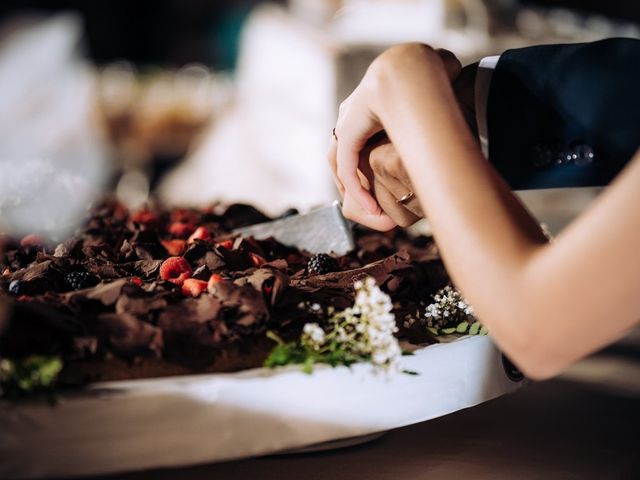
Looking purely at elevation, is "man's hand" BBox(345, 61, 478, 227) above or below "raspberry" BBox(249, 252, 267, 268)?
above

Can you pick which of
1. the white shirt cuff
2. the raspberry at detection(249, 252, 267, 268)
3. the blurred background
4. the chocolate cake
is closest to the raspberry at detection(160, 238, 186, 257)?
the chocolate cake

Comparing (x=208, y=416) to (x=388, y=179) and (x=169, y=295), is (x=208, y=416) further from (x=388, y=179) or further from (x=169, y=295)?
(x=388, y=179)

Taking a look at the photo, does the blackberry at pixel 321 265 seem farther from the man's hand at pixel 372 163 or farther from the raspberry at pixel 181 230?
the raspberry at pixel 181 230

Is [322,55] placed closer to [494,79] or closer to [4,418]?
[494,79]

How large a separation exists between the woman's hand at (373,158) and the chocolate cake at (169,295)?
0.10 m

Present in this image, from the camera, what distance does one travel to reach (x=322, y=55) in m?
→ 3.58

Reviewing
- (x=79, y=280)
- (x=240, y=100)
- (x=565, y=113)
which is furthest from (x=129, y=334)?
(x=240, y=100)

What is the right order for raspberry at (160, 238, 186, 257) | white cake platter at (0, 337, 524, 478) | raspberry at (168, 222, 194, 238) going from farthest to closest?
1. raspberry at (168, 222, 194, 238)
2. raspberry at (160, 238, 186, 257)
3. white cake platter at (0, 337, 524, 478)

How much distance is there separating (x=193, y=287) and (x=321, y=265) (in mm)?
239

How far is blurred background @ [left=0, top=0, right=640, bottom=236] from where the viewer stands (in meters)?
3.38

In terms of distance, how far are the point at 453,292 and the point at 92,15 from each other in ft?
22.3

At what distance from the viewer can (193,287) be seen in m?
0.91

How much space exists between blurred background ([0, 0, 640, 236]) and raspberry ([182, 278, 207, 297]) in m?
0.67

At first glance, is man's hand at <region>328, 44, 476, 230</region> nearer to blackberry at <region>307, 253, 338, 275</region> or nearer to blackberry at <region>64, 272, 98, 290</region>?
blackberry at <region>307, 253, 338, 275</region>
